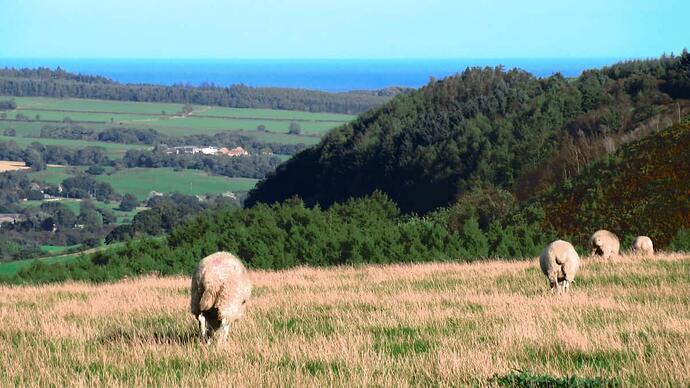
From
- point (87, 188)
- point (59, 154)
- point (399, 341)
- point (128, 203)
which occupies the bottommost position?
point (87, 188)

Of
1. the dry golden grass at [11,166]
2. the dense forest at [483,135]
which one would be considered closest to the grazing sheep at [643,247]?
the dense forest at [483,135]

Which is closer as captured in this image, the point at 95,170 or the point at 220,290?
the point at 220,290

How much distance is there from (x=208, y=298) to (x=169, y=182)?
150m

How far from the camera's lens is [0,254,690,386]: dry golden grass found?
422 inches

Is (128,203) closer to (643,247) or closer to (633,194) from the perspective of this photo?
(633,194)

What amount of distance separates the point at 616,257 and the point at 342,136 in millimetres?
88072

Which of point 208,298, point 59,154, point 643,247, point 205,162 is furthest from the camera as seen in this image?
point 59,154

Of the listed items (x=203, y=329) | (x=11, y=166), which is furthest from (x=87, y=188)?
(x=203, y=329)

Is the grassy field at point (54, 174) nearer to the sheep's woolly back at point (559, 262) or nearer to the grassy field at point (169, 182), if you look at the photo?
the grassy field at point (169, 182)

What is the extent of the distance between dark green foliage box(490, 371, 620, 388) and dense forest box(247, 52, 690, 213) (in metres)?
46.4

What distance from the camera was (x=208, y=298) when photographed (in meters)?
12.8

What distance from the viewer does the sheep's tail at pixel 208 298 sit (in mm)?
12734

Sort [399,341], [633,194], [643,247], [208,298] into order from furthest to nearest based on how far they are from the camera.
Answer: [633,194], [643,247], [399,341], [208,298]

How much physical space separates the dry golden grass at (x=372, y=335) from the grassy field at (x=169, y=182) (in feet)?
416
